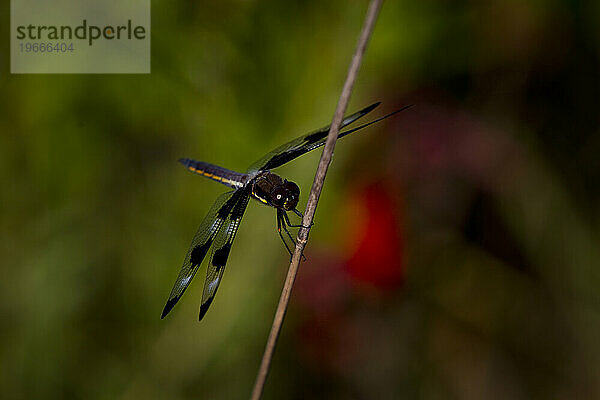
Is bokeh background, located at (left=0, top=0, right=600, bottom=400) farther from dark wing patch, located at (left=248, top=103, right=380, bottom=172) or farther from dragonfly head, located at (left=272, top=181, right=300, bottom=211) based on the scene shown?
dragonfly head, located at (left=272, top=181, right=300, bottom=211)

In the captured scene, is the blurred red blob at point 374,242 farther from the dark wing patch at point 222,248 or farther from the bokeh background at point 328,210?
the dark wing patch at point 222,248

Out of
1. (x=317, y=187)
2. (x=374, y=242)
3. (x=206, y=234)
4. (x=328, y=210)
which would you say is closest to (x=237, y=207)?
(x=206, y=234)

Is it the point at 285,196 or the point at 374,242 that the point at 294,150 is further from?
the point at 374,242

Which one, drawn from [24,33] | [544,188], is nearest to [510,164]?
[544,188]

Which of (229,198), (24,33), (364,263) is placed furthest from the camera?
(24,33)

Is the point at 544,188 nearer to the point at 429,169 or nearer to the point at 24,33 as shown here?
the point at 429,169

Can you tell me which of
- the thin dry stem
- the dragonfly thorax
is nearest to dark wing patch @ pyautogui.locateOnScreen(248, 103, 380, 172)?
the dragonfly thorax

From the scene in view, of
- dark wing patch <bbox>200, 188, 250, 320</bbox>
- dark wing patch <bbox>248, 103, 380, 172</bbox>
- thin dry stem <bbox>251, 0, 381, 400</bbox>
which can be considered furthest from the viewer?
dark wing patch <bbox>248, 103, 380, 172</bbox>
